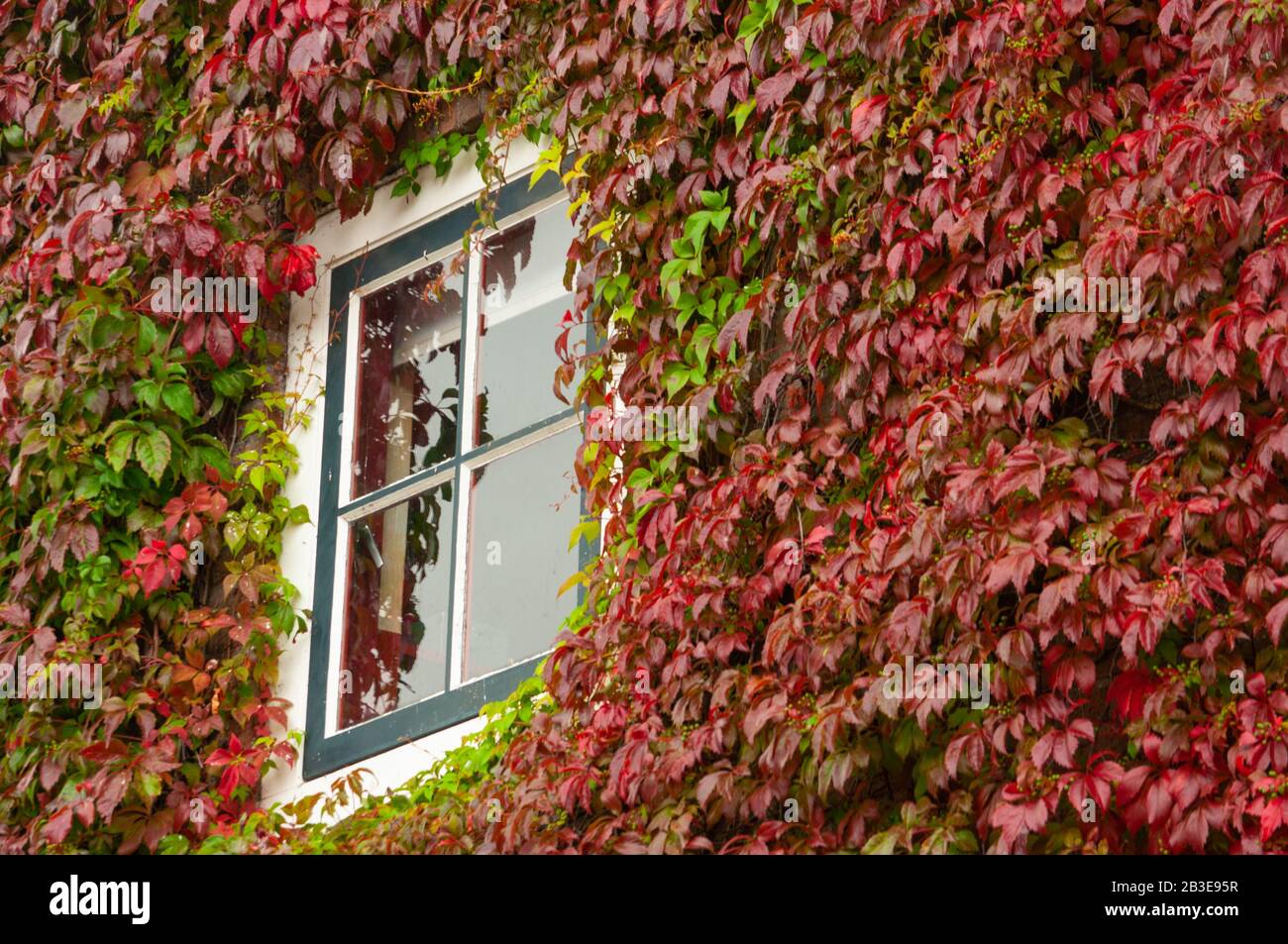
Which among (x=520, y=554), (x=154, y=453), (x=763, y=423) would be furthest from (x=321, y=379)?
(x=763, y=423)

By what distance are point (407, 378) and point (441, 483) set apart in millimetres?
370

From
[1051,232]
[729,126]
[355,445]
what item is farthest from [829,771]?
Result: [355,445]

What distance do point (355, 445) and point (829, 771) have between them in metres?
1.80

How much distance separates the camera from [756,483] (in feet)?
13.2

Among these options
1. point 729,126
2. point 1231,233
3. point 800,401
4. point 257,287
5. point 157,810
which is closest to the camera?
point 1231,233

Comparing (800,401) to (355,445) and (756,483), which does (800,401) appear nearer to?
(756,483)

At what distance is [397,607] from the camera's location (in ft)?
15.9

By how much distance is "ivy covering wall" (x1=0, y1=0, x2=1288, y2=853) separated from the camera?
138 inches

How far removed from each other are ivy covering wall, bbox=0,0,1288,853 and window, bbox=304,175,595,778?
5.7 inches

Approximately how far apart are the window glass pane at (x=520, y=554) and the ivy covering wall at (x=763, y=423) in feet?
0.81

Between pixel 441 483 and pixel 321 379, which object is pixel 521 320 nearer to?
pixel 441 483

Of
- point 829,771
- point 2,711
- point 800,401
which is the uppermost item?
point 800,401

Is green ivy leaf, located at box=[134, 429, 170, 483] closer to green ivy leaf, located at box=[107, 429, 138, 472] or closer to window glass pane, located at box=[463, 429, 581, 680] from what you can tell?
green ivy leaf, located at box=[107, 429, 138, 472]

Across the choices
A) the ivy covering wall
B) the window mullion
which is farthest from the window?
the ivy covering wall
